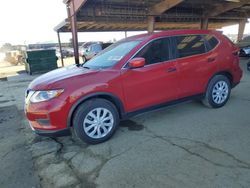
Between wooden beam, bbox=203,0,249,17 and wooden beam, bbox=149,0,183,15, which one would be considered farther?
wooden beam, bbox=203,0,249,17

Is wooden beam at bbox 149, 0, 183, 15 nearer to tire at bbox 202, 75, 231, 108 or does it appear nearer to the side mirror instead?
tire at bbox 202, 75, 231, 108

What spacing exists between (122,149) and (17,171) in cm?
150

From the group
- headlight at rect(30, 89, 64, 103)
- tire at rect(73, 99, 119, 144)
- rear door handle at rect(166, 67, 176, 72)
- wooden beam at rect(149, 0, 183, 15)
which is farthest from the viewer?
wooden beam at rect(149, 0, 183, 15)

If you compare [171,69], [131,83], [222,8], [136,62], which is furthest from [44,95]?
[222,8]

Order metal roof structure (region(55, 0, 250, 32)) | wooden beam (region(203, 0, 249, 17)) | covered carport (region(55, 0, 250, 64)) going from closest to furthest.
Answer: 1. covered carport (region(55, 0, 250, 64))
2. metal roof structure (region(55, 0, 250, 32))
3. wooden beam (region(203, 0, 249, 17))

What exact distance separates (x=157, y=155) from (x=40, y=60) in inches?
516

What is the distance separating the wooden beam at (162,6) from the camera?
10.6 m

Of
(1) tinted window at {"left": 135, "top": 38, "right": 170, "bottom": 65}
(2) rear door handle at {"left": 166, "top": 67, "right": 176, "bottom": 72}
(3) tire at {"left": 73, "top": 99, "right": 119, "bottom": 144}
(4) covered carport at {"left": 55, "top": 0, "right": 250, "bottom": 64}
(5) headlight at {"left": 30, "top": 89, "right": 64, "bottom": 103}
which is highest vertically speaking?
(4) covered carport at {"left": 55, "top": 0, "right": 250, "bottom": 64}

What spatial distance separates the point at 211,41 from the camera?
4.47 m

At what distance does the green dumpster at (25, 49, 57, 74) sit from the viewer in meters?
13.8

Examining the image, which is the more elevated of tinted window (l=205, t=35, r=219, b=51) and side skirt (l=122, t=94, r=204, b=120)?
tinted window (l=205, t=35, r=219, b=51)

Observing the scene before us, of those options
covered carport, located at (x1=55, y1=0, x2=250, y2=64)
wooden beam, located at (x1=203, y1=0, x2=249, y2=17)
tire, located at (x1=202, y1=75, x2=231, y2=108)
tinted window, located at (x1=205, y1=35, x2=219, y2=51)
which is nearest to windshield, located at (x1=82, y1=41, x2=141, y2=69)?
tinted window, located at (x1=205, y1=35, x2=219, y2=51)

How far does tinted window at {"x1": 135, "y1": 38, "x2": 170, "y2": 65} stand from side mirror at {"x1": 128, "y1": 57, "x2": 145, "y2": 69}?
216 millimetres

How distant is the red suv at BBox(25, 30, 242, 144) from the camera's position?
3.16 m
